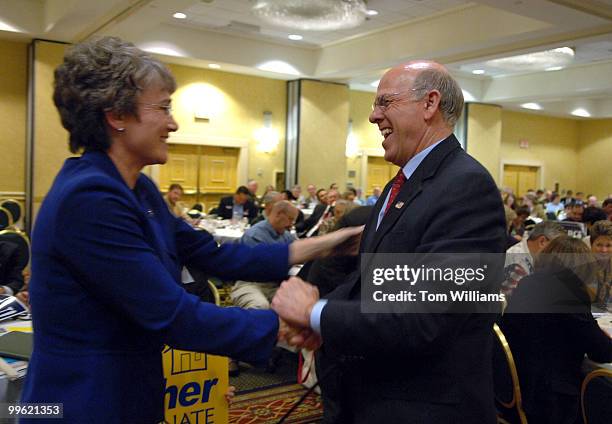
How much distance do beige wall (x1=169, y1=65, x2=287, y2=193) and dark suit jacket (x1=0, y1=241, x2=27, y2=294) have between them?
8064mm

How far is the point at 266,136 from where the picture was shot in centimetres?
1306

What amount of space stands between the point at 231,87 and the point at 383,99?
37.5 ft

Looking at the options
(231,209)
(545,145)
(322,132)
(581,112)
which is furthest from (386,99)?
(545,145)

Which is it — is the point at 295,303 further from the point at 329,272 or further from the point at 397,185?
the point at 329,272

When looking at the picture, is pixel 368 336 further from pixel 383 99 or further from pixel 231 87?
pixel 231 87

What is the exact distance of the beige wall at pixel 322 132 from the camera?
508 inches

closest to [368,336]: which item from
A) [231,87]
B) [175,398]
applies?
[175,398]

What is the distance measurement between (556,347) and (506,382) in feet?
0.97

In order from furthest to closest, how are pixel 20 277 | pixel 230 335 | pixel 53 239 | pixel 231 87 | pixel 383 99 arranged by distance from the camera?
pixel 231 87 → pixel 20 277 → pixel 383 99 → pixel 230 335 → pixel 53 239

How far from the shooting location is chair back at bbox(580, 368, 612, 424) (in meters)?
2.44

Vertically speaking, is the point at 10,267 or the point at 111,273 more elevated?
the point at 111,273

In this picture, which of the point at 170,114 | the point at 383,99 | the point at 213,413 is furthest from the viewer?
the point at 213,413

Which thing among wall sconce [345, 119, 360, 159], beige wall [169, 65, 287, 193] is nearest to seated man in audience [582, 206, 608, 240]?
beige wall [169, 65, 287, 193]

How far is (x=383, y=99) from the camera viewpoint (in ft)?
5.32
